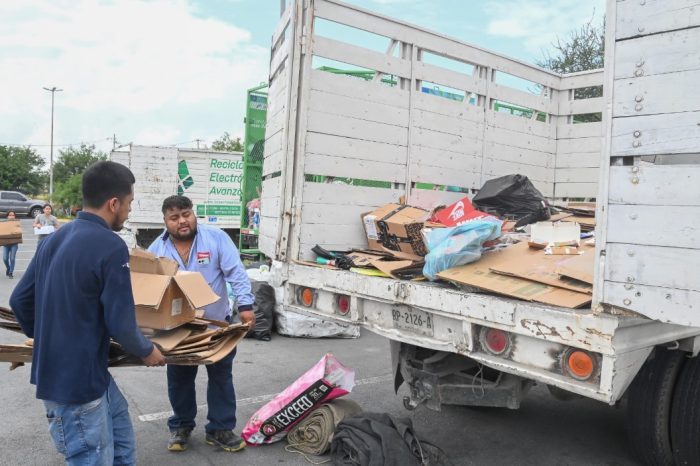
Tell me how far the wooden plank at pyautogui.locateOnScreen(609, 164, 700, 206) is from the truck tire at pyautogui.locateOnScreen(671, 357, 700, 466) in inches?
49.1

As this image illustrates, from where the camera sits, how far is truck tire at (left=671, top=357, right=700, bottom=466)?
2.97m

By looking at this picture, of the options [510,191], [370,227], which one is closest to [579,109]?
[510,191]

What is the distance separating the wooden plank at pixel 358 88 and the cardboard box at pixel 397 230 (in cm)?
77

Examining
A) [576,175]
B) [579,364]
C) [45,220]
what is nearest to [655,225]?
[579,364]

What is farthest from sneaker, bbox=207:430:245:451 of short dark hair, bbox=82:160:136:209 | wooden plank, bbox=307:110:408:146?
wooden plank, bbox=307:110:408:146

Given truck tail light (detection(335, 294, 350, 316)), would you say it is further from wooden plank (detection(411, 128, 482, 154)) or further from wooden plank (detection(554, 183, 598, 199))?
wooden plank (detection(554, 183, 598, 199))

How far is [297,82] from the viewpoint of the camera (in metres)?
3.83

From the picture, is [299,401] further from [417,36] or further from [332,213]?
[417,36]

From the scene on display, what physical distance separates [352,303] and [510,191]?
1860mm

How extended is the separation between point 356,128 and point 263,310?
3.38 meters

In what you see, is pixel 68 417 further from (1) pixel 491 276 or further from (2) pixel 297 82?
(2) pixel 297 82

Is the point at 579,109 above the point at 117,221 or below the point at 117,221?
above

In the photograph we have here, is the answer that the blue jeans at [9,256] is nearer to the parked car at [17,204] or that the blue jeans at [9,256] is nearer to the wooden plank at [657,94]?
the wooden plank at [657,94]

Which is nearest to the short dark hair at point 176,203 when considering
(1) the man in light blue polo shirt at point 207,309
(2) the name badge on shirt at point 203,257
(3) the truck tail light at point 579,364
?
(1) the man in light blue polo shirt at point 207,309
